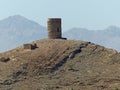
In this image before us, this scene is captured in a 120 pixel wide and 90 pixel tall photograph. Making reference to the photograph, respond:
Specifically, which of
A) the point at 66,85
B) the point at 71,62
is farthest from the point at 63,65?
the point at 66,85

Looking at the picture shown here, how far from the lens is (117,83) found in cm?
7894

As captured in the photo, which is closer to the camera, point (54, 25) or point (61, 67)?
point (61, 67)

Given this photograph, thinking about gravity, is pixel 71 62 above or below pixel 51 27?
below

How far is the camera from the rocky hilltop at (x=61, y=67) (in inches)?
3130

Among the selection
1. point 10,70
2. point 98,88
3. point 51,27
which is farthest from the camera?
→ point 51,27

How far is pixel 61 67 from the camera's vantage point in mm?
85438

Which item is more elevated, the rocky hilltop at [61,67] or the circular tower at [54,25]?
the circular tower at [54,25]

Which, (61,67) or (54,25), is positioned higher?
(54,25)

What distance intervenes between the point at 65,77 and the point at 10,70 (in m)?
10.2

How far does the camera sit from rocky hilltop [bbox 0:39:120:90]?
79.5 m

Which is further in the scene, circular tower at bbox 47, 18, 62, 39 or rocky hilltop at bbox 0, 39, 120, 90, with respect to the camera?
circular tower at bbox 47, 18, 62, 39

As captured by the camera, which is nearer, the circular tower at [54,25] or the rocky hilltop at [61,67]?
the rocky hilltop at [61,67]

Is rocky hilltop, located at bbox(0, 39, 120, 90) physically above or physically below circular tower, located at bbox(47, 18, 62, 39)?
below

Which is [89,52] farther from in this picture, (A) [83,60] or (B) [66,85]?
(B) [66,85]
